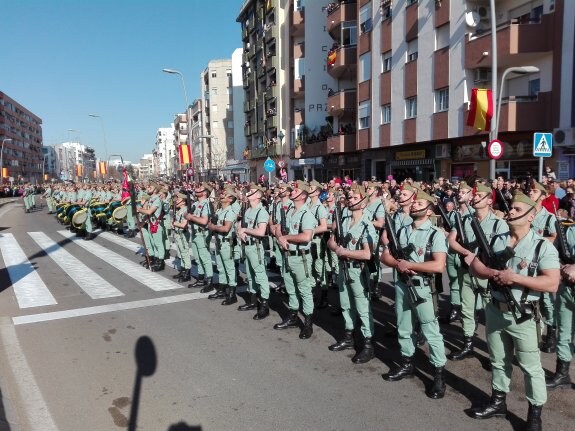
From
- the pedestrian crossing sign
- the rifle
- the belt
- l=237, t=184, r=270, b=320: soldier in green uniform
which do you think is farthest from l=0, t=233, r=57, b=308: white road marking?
the pedestrian crossing sign

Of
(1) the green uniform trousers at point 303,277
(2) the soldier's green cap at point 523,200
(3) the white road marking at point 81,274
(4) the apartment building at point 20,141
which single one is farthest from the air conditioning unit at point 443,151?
(4) the apartment building at point 20,141

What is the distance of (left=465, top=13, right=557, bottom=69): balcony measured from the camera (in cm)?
1681

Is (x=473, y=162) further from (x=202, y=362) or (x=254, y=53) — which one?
(x=254, y=53)

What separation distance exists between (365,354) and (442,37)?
750 inches

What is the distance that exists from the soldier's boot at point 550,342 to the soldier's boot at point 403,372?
6.07 ft

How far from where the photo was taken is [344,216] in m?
6.09

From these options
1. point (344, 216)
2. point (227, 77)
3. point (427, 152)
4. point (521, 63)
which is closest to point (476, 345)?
point (344, 216)

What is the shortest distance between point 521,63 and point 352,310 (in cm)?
1679

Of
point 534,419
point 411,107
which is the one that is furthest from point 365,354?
point 411,107

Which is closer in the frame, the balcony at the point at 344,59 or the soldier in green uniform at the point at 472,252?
the soldier in green uniform at the point at 472,252

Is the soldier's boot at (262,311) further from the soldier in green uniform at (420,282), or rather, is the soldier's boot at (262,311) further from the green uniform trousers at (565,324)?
the green uniform trousers at (565,324)

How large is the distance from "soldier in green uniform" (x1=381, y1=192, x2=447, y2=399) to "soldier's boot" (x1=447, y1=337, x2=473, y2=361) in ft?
2.56

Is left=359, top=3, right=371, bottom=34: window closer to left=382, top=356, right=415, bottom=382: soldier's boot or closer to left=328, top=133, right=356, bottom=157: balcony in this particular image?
left=328, top=133, right=356, bottom=157: balcony

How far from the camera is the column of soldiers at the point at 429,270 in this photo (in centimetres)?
371
